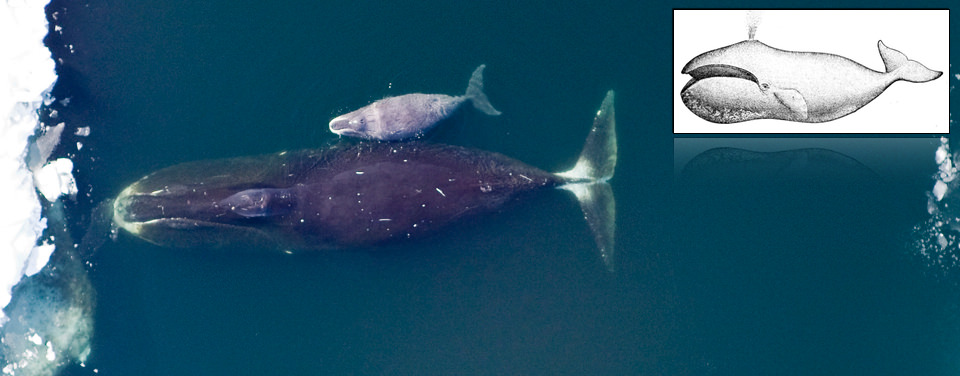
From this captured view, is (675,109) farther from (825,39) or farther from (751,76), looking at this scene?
(825,39)

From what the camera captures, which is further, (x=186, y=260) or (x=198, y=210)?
(x=186, y=260)

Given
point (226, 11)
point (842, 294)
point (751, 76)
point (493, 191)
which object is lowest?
point (842, 294)

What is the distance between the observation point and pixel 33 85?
325 inches

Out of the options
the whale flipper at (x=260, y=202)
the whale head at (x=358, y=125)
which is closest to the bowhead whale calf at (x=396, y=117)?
the whale head at (x=358, y=125)

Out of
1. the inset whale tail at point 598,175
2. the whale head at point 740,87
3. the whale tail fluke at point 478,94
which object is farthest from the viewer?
the whale head at point 740,87

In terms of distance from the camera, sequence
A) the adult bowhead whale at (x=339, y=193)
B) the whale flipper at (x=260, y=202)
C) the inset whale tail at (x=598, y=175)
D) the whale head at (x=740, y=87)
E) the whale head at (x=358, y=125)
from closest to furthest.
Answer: the whale flipper at (x=260, y=202), the adult bowhead whale at (x=339, y=193), the whale head at (x=358, y=125), the inset whale tail at (x=598, y=175), the whale head at (x=740, y=87)

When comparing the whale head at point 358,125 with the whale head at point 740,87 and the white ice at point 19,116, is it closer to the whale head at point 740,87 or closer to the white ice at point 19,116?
the white ice at point 19,116

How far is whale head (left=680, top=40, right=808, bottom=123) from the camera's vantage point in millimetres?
8438

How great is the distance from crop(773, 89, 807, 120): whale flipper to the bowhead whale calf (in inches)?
182

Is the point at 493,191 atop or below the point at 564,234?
atop

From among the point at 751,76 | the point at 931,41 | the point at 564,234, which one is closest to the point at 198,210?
the point at 564,234

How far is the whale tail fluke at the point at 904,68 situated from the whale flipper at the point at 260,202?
329 inches

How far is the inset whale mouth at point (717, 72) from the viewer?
8.44 m

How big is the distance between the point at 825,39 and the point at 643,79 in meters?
2.59
